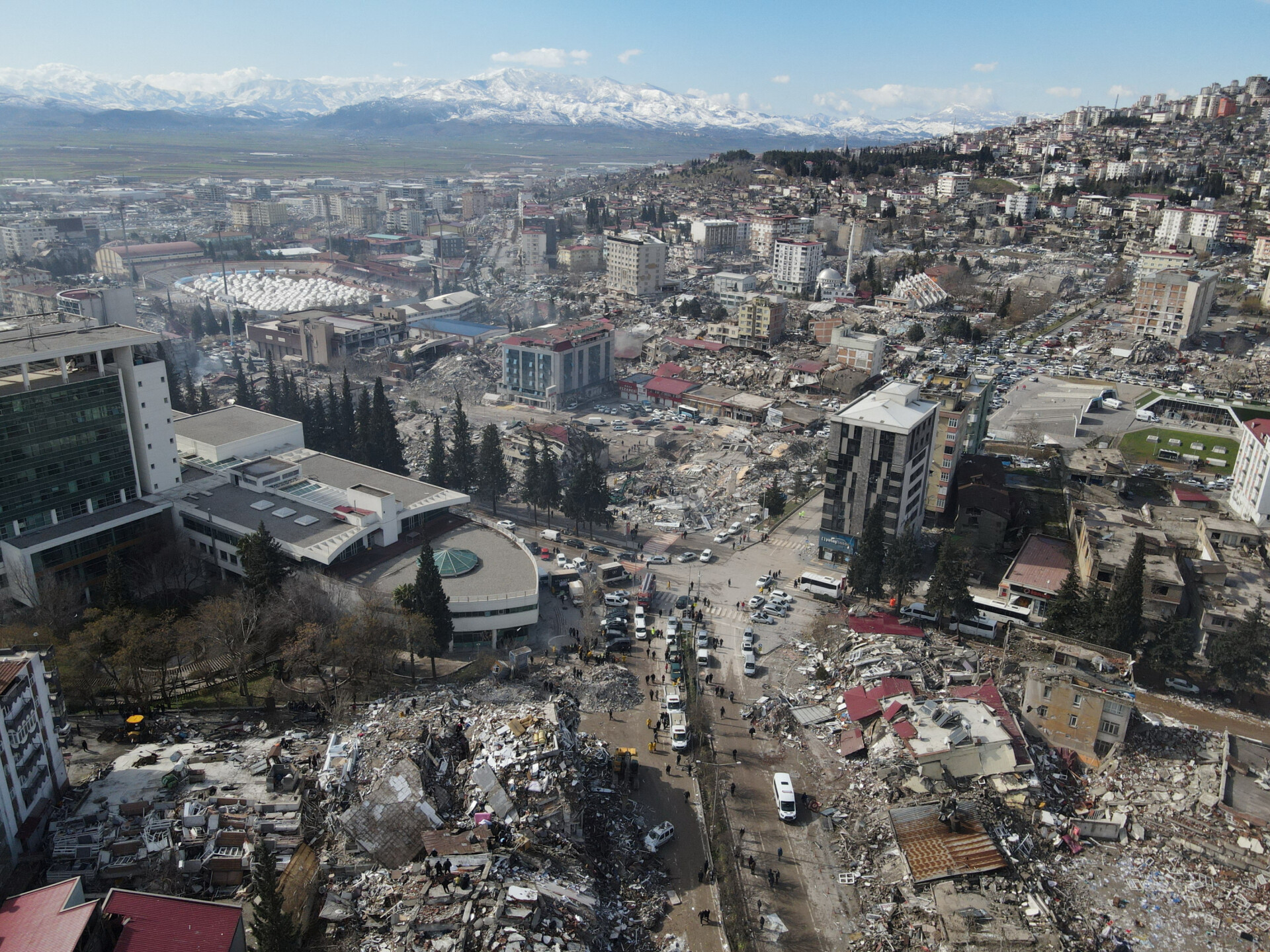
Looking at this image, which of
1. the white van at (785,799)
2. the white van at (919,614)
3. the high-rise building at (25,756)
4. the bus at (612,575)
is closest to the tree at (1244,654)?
the white van at (919,614)

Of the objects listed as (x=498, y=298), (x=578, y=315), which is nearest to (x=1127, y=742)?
(x=578, y=315)

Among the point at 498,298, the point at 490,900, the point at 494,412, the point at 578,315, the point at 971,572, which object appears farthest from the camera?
the point at 498,298

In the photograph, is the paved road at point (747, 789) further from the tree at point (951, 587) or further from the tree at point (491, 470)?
the tree at point (491, 470)

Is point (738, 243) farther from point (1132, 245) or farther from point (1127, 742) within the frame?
point (1127, 742)

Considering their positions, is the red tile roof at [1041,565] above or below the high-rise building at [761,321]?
below

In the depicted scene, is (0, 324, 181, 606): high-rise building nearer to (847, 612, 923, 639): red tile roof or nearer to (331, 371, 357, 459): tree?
(331, 371, 357, 459): tree

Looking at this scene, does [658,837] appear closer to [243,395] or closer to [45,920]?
[45,920]

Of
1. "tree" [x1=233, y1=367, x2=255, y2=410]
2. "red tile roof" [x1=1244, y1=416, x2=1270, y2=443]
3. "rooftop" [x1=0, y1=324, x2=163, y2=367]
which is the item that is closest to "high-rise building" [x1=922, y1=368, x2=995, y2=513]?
"red tile roof" [x1=1244, y1=416, x2=1270, y2=443]
